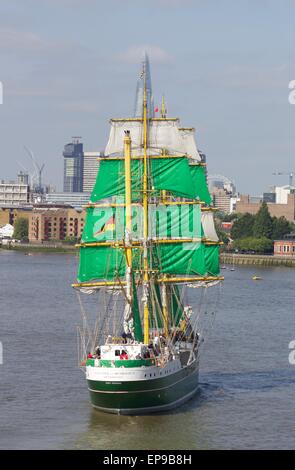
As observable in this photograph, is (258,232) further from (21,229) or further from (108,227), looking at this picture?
(108,227)

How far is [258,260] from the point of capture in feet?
426

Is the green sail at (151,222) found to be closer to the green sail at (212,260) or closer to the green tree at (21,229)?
the green sail at (212,260)

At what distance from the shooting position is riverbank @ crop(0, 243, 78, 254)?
153875mm

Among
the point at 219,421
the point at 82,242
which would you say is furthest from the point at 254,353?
the point at 219,421

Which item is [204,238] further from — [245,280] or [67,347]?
[245,280]

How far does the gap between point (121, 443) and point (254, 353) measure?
1574 cm

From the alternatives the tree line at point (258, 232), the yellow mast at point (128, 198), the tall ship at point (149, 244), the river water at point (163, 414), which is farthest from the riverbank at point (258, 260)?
the yellow mast at point (128, 198)

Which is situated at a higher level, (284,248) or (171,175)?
(171,175)

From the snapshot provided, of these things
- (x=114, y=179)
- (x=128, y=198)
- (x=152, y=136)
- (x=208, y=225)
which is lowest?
(x=208, y=225)

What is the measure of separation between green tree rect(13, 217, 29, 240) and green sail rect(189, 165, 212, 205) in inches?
5174

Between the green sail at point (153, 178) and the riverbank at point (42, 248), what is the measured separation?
107 m

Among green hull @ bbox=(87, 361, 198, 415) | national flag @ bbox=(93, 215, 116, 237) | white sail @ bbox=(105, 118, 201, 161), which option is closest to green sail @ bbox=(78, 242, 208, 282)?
national flag @ bbox=(93, 215, 116, 237)

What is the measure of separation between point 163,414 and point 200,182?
1448cm

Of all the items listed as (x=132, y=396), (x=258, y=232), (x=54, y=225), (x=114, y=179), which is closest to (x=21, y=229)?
(x=54, y=225)
